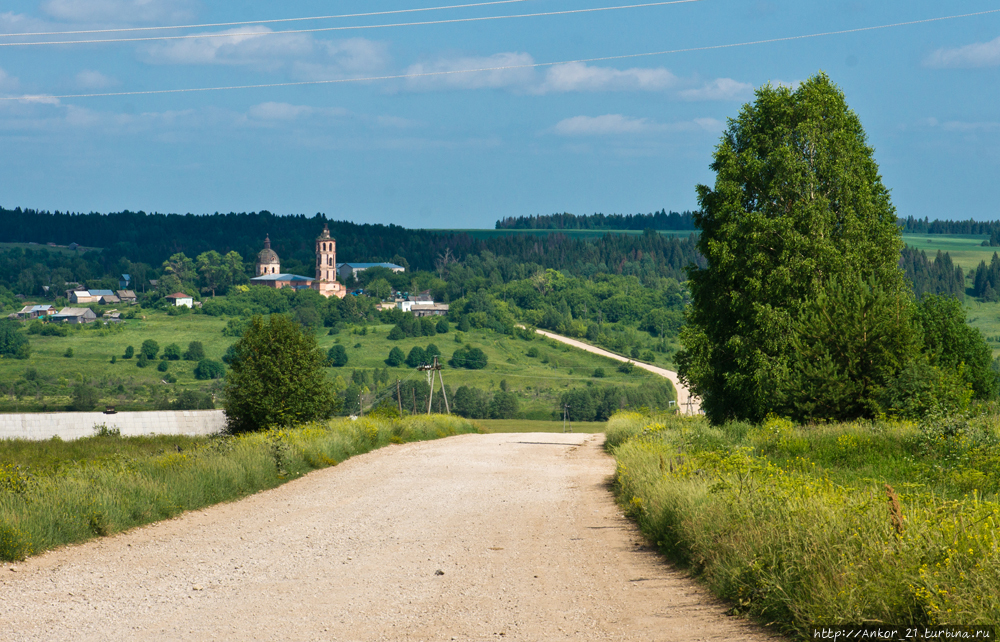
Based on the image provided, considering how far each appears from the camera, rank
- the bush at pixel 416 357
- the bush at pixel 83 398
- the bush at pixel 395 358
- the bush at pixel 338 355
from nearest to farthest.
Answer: the bush at pixel 83 398 → the bush at pixel 338 355 → the bush at pixel 395 358 → the bush at pixel 416 357

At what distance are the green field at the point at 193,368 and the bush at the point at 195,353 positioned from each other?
5.66 feet

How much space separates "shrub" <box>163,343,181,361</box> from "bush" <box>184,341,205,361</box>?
142 centimetres

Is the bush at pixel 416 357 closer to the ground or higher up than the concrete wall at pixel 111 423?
closer to the ground

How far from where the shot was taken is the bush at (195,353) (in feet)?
537

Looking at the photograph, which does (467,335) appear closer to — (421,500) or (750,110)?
(750,110)

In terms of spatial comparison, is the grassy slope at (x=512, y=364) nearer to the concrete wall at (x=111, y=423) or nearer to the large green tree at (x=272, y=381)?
the concrete wall at (x=111, y=423)

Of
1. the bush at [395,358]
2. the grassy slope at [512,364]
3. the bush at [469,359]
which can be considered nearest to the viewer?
the grassy slope at [512,364]

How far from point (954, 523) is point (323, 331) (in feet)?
635

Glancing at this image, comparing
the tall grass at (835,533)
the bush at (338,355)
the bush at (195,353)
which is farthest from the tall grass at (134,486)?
the bush at (195,353)

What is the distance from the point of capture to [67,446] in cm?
4497

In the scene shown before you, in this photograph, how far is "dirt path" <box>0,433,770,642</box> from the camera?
666cm

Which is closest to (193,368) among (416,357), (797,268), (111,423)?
(416,357)

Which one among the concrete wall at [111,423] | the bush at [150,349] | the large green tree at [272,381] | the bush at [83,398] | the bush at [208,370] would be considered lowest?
the bush at [208,370]

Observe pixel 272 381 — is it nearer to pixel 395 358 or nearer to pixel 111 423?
pixel 111 423
